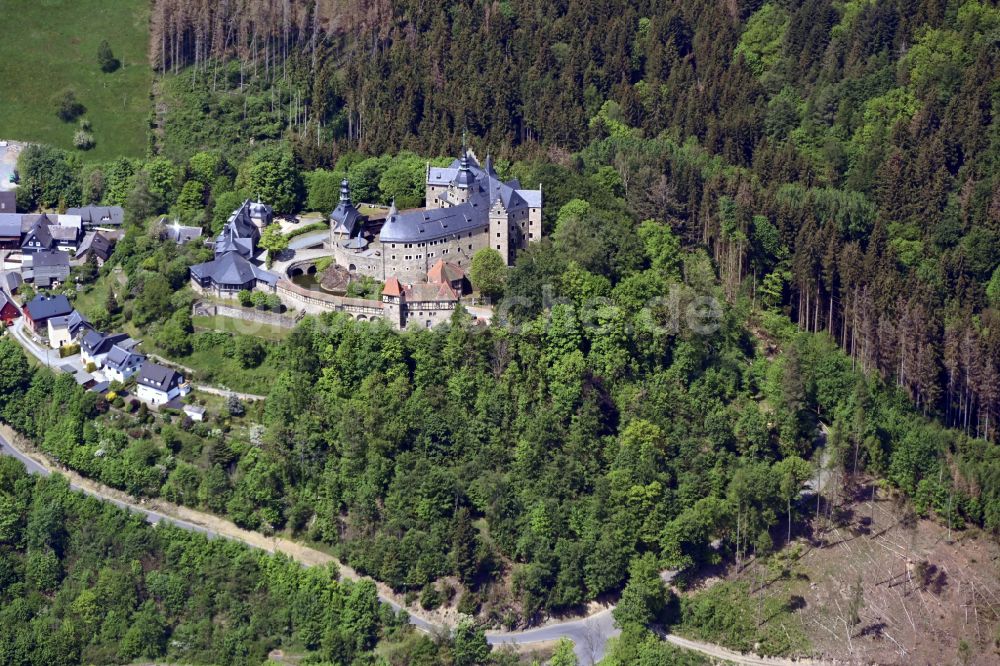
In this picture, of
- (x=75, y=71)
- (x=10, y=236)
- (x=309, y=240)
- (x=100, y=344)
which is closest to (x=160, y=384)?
(x=100, y=344)

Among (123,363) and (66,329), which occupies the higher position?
(66,329)

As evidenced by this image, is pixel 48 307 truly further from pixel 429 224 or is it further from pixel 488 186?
pixel 488 186

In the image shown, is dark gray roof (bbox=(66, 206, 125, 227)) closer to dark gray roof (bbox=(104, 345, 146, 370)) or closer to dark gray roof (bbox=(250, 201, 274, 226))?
dark gray roof (bbox=(250, 201, 274, 226))

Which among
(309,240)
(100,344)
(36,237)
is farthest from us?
(36,237)

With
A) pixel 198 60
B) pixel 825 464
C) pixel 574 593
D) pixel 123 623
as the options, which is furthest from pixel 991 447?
pixel 198 60

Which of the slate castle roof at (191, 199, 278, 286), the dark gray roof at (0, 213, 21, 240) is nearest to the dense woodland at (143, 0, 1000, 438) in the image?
the slate castle roof at (191, 199, 278, 286)

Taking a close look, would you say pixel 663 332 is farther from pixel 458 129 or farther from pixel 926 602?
pixel 458 129

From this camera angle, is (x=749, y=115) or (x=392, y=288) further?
(x=749, y=115)
